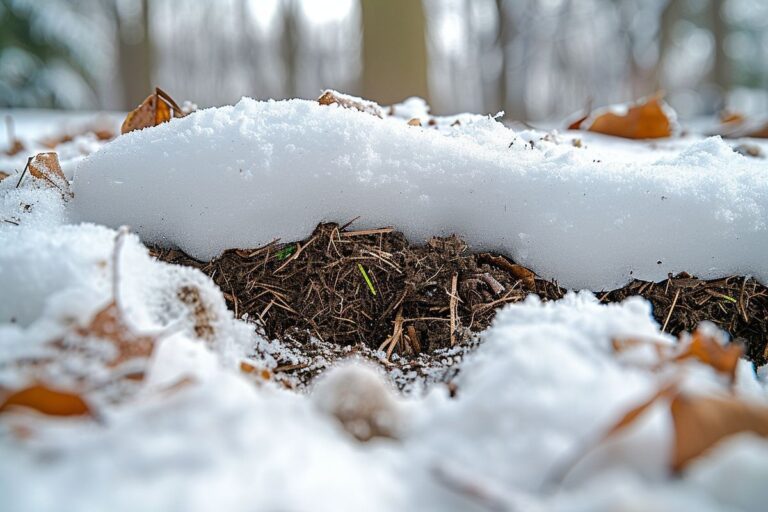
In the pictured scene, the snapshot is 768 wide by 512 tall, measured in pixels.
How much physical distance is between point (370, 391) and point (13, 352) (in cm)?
40

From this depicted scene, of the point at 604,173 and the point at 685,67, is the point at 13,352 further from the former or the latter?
the point at 685,67

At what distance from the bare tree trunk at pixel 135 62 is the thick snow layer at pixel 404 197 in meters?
5.89

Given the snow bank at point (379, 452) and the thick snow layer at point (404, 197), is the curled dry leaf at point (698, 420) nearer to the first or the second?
the snow bank at point (379, 452)

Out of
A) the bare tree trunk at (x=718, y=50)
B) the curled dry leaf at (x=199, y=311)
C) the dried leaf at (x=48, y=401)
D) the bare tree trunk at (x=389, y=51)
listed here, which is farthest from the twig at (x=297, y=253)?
the bare tree trunk at (x=718, y=50)

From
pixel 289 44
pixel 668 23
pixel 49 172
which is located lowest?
pixel 49 172

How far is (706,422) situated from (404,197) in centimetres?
66

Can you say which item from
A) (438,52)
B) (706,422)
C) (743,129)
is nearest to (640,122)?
(743,129)

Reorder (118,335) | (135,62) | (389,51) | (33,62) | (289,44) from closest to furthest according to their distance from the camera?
1. (118,335)
2. (389,51)
3. (135,62)
4. (33,62)
5. (289,44)

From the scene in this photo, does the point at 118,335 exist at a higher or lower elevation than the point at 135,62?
lower

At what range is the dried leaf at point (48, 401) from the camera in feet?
1.77

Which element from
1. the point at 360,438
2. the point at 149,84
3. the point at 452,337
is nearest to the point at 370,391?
the point at 360,438

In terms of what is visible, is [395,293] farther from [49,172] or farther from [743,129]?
[743,129]

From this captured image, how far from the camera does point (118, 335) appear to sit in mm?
677

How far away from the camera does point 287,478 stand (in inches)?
18.3
